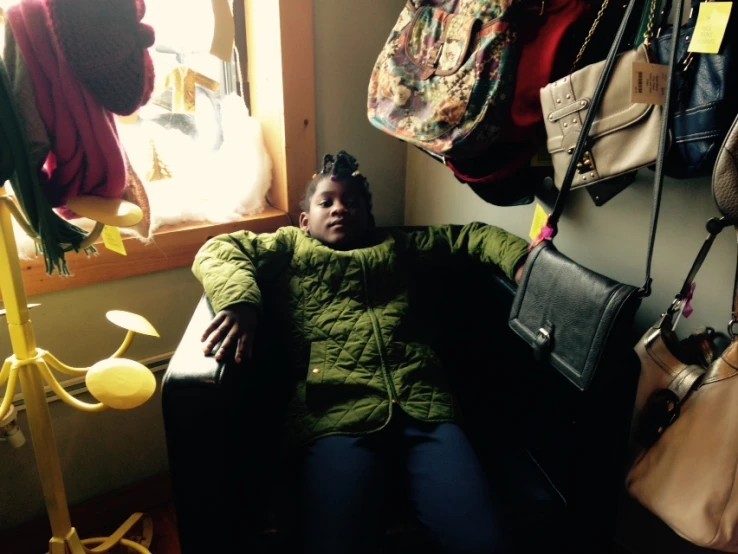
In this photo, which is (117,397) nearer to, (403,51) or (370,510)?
(370,510)

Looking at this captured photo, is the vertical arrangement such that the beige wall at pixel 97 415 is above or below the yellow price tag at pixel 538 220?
below

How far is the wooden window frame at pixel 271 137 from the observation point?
3.96 ft

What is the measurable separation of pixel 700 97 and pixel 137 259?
117 centimetres

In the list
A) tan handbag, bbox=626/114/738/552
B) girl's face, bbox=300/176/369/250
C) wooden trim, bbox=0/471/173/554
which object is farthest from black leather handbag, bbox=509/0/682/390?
wooden trim, bbox=0/471/173/554

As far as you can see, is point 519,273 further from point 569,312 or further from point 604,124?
point 604,124

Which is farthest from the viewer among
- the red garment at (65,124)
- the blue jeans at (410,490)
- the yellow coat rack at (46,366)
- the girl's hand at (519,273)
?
the girl's hand at (519,273)

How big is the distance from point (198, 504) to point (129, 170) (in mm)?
558

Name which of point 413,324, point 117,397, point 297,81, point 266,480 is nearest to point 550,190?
point 413,324

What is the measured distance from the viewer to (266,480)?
97 cm

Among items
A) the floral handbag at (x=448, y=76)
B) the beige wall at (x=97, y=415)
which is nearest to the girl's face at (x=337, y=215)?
the floral handbag at (x=448, y=76)

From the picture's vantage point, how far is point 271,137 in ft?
4.81

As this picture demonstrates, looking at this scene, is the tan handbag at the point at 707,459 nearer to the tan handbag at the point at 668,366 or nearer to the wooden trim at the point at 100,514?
Answer: the tan handbag at the point at 668,366

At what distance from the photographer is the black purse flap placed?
825 millimetres

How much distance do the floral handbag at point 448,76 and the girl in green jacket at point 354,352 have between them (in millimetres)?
207
